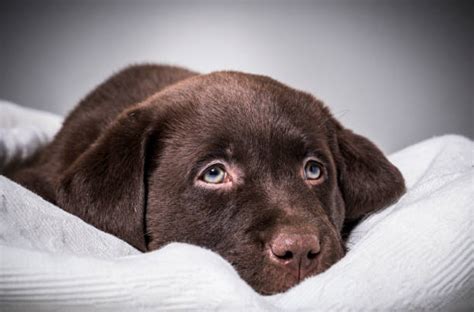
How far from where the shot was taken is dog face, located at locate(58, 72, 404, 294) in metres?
1.89

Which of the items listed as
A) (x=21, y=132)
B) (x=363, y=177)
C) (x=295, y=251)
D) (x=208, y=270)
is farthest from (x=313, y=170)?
(x=21, y=132)

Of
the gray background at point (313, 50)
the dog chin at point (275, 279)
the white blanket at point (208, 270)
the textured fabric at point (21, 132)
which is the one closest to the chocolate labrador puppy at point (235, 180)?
the dog chin at point (275, 279)

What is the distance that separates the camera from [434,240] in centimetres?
171

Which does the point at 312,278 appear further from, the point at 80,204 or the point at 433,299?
the point at 80,204

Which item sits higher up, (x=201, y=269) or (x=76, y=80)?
(x=201, y=269)

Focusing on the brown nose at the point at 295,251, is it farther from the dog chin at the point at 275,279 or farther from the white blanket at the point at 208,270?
the white blanket at the point at 208,270

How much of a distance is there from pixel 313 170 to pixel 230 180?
366 mm

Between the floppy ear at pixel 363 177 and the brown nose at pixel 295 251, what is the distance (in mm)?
739

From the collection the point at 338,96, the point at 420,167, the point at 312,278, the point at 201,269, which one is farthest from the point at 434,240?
the point at 338,96

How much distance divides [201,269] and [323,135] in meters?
1.05

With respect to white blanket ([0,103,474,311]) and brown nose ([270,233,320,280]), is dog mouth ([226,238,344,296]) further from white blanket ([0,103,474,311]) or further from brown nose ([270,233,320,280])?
white blanket ([0,103,474,311])

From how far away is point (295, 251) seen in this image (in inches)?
69.8

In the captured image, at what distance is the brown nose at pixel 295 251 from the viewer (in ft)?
5.82

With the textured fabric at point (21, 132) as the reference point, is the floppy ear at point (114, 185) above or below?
above
